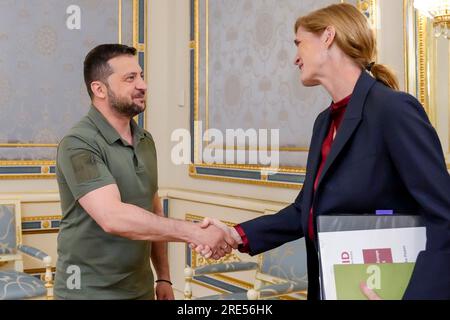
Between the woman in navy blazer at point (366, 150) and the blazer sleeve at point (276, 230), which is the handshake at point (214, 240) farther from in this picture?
the woman in navy blazer at point (366, 150)

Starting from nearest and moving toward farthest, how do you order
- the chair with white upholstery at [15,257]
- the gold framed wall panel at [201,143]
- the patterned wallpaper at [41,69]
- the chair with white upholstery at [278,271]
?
1. the chair with white upholstery at [278,271]
2. the chair with white upholstery at [15,257]
3. the gold framed wall panel at [201,143]
4. the patterned wallpaper at [41,69]

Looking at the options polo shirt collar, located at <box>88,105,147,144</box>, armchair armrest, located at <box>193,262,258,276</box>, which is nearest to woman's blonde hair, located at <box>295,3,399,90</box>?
polo shirt collar, located at <box>88,105,147,144</box>

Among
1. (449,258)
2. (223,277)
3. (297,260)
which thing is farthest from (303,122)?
(449,258)

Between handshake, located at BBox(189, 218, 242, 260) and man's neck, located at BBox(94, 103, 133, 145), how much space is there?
1.44 feet

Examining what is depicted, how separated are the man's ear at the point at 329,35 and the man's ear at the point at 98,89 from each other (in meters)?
0.96

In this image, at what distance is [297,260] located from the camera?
331 centimetres

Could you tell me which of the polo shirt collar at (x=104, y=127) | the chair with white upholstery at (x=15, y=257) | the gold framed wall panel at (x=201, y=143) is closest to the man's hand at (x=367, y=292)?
the polo shirt collar at (x=104, y=127)


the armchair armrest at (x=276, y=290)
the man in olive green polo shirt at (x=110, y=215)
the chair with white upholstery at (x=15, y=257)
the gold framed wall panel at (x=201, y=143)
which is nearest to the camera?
the man in olive green polo shirt at (x=110, y=215)

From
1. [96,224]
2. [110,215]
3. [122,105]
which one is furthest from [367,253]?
[122,105]

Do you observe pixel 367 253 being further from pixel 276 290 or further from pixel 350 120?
pixel 276 290

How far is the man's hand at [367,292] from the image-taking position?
1.38 m

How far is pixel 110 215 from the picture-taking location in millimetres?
2002

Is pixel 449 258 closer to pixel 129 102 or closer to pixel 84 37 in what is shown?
pixel 129 102

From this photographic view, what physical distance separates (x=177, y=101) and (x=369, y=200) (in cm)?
342
